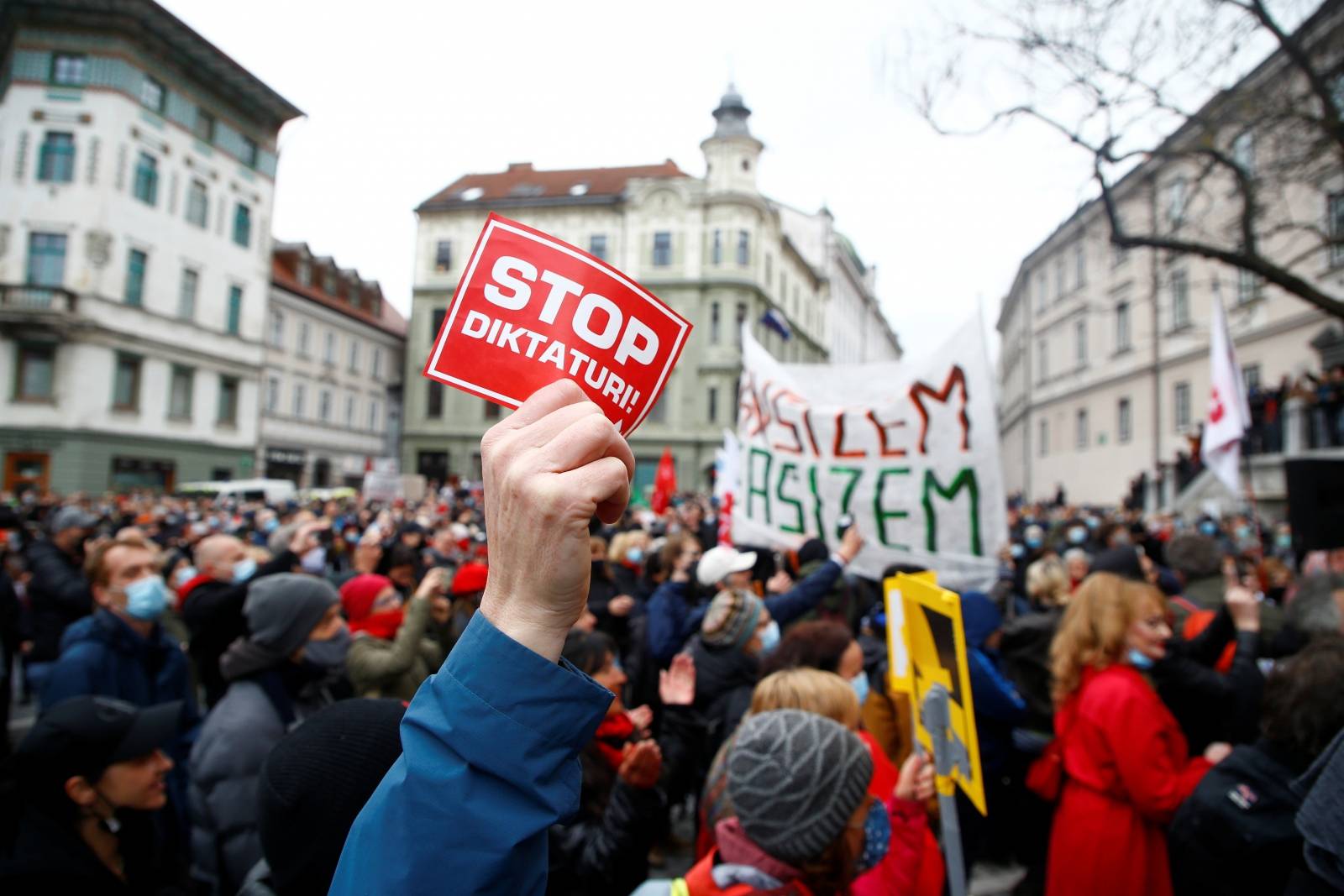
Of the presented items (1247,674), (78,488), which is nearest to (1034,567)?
(1247,674)

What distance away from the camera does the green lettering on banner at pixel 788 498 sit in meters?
5.17

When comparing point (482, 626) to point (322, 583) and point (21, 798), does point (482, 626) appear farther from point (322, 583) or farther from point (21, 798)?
point (322, 583)

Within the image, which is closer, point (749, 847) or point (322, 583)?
point (749, 847)

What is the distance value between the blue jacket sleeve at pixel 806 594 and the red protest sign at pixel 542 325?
2.93 metres

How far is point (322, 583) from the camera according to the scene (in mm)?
3477

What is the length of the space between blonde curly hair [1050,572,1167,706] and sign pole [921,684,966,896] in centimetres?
104

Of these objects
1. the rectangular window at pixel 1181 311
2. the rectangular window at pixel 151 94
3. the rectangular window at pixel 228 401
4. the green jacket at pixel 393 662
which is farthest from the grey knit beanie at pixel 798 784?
the rectangular window at pixel 228 401

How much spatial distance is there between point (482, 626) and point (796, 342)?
165 ft

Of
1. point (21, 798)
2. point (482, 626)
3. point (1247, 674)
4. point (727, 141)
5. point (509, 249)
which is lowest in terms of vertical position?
point (21, 798)

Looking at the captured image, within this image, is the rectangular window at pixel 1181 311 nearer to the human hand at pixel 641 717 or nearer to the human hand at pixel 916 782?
the human hand at pixel 916 782

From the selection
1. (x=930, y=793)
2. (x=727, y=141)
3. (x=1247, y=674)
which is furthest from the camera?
(x=727, y=141)

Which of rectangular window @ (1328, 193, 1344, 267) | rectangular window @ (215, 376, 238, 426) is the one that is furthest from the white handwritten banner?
rectangular window @ (215, 376, 238, 426)

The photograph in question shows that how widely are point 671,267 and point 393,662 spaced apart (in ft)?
129

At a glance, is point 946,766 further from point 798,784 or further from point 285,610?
point 285,610
